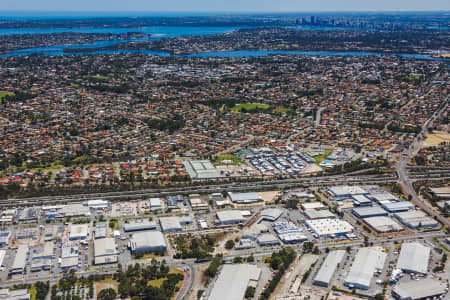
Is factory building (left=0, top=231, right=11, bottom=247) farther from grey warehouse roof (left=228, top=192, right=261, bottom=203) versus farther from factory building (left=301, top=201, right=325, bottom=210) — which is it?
factory building (left=301, top=201, right=325, bottom=210)

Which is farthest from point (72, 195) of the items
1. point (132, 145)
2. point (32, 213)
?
point (132, 145)

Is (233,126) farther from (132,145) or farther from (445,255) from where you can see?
(445,255)

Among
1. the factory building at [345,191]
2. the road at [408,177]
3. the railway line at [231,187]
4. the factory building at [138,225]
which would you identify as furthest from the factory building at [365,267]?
the factory building at [138,225]

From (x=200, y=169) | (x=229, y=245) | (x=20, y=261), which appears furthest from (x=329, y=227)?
(x=20, y=261)

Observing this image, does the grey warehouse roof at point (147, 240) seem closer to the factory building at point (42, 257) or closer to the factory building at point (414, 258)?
the factory building at point (42, 257)

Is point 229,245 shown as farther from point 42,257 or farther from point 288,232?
point 42,257

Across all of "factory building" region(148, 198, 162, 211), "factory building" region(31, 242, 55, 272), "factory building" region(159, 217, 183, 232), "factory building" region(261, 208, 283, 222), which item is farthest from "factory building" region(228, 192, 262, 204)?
"factory building" region(31, 242, 55, 272)
